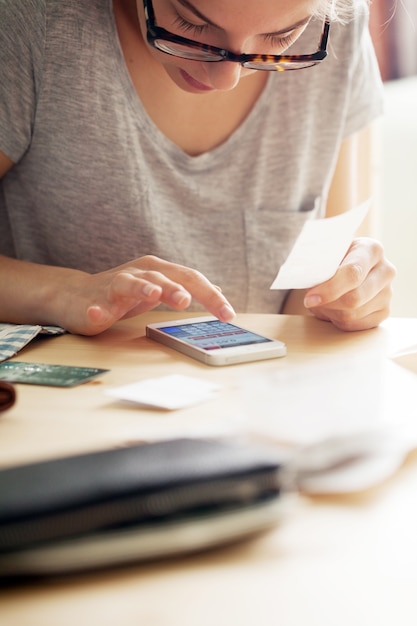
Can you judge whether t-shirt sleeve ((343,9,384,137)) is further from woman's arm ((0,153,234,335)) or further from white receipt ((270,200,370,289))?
woman's arm ((0,153,234,335))

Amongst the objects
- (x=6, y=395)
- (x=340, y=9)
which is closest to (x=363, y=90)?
(x=340, y=9)

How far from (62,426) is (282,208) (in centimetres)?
84

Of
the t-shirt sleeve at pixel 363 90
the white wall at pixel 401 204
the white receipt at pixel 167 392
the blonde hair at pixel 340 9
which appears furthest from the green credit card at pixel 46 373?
the white wall at pixel 401 204

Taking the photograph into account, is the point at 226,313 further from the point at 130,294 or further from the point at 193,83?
the point at 193,83

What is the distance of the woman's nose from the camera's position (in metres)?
0.92

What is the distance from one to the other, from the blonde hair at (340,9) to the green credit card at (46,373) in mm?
527

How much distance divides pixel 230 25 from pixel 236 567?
2.15ft

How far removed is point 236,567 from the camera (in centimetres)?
39

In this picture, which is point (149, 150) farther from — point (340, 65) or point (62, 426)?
point (62, 426)

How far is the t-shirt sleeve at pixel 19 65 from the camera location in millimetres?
1057

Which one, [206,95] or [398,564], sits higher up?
[206,95]

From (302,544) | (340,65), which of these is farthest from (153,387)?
(340,65)

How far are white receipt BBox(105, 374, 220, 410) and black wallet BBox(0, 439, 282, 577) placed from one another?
0.75 ft

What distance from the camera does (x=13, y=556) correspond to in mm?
352
